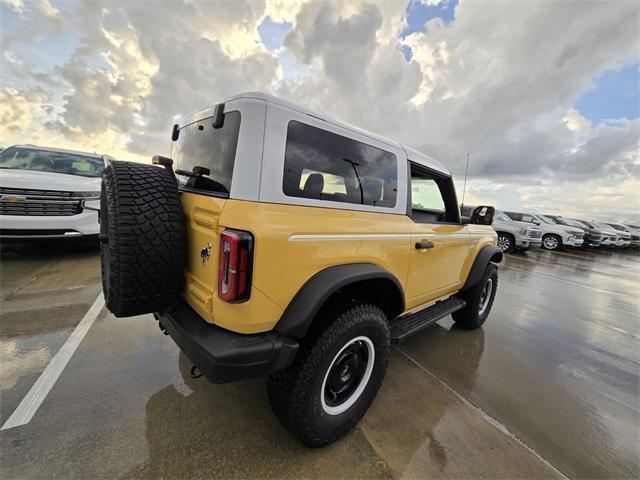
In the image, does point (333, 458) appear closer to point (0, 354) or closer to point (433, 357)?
point (433, 357)

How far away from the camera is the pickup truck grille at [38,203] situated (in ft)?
14.6

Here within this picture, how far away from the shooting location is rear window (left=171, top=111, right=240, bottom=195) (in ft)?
5.25

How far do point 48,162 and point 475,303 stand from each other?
7.96 meters

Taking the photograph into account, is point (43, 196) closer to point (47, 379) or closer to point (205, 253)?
point (47, 379)

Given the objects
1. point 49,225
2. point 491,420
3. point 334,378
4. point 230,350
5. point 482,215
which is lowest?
point 491,420

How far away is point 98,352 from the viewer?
2648 millimetres

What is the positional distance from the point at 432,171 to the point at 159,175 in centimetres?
237

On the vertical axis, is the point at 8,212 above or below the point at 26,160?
below

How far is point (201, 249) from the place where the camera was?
1.66 metres

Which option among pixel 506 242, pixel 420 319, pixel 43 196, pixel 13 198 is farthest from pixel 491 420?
pixel 506 242

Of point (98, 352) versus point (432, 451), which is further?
point (98, 352)

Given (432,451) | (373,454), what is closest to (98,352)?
(373,454)

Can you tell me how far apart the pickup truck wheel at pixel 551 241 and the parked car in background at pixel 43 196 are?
18065 mm

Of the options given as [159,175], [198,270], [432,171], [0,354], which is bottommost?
[0,354]
